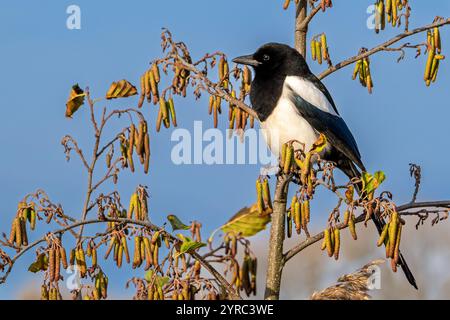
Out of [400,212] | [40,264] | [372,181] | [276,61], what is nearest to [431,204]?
[400,212]

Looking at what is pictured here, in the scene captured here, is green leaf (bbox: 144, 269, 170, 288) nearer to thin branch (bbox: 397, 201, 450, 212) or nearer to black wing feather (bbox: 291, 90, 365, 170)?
thin branch (bbox: 397, 201, 450, 212)

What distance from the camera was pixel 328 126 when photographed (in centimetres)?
591

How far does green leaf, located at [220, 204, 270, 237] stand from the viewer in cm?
373

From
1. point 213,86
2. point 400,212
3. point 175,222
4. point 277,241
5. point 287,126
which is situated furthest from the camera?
point 287,126

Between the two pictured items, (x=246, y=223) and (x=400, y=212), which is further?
(x=400, y=212)

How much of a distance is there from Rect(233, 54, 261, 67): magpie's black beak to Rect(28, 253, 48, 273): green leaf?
9.24 feet

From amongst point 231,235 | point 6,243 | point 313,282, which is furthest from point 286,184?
point 313,282

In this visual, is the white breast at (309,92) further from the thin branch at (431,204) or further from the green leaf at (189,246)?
the green leaf at (189,246)

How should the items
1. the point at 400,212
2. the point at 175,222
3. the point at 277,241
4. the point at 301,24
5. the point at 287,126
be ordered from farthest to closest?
the point at 287,126 → the point at 301,24 → the point at 277,241 → the point at 400,212 → the point at 175,222

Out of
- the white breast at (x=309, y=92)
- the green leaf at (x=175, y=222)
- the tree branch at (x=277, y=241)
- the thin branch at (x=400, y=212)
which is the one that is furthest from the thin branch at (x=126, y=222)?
the white breast at (x=309, y=92)

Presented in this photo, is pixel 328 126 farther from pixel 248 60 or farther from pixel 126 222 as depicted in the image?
pixel 126 222

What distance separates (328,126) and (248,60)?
2.90ft

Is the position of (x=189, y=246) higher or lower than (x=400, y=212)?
lower

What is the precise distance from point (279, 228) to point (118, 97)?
1.03m
